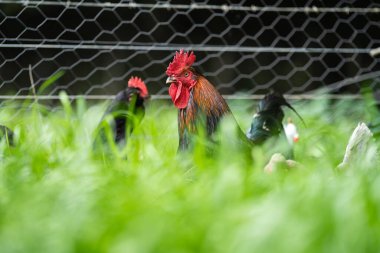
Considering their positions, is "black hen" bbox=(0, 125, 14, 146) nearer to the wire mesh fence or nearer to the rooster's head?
the rooster's head

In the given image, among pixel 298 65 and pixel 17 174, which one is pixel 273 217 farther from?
pixel 298 65

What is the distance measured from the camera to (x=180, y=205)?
1.80 metres

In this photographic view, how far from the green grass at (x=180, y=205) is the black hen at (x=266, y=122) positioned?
23.8 inches

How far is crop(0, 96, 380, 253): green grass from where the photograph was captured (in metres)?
1.48

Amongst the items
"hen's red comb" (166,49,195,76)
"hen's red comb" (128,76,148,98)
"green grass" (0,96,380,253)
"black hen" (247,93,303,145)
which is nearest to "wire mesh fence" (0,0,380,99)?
"hen's red comb" (128,76,148,98)

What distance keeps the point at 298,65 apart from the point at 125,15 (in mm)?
1212

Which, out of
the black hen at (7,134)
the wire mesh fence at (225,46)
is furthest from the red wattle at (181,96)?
the wire mesh fence at (225,46)

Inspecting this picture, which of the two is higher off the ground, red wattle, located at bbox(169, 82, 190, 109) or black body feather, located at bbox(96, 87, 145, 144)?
black body feather, located at bbox(96, 87, 145, 144)

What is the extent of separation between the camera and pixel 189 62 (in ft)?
8.89

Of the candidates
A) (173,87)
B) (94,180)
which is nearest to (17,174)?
(94,180)

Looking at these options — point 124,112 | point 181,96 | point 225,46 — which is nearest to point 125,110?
point 124,112

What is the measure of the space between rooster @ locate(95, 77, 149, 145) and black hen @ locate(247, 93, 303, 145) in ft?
1.50

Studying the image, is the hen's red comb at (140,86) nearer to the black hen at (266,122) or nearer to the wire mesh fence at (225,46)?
the black hen at (266,122)

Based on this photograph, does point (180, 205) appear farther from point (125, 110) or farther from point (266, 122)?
point (125, 110)
